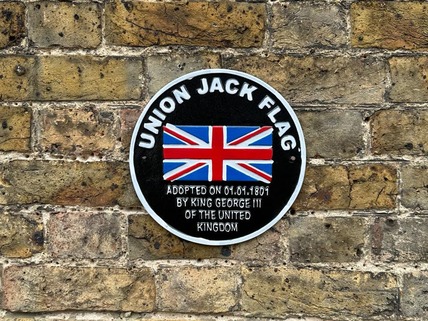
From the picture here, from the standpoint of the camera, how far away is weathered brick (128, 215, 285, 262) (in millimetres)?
1313

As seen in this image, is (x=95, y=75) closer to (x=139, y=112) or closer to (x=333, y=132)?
(x=139, y=112)

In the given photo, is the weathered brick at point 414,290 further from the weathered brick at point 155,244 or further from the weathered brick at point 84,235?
the weathered brick at point 84,235

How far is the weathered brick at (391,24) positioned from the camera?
129cm

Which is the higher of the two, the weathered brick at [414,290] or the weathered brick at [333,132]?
the weathered brick at [333,132]

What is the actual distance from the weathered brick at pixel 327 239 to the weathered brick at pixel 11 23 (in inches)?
→ 34.9

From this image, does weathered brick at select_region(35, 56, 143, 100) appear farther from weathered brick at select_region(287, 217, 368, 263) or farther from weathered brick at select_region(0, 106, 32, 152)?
weathered brick at select_region(287, 217, 368, 263)

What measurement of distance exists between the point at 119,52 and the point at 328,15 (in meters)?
0.56

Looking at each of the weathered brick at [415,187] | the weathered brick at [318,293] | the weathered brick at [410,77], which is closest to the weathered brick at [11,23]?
the weathered brick at [318,293]

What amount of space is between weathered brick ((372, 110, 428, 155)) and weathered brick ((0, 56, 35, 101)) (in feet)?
3.04

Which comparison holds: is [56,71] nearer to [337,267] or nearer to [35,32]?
[35,32]

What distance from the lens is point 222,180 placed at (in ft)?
4.25

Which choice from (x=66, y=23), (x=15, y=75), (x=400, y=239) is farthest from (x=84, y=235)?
(x=400, y=239)

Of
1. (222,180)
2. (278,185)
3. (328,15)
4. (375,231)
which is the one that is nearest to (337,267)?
(375,231)

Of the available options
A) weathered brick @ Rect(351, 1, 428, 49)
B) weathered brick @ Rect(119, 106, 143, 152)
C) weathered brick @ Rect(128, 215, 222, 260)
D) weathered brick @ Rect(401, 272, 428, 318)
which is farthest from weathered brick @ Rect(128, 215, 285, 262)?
weathered brick @ Rect(351, 1, 428, 49)
